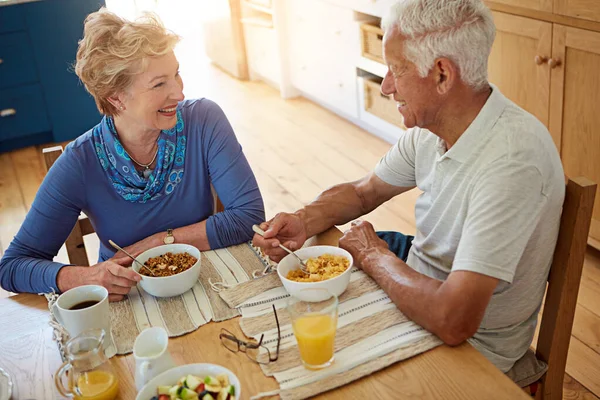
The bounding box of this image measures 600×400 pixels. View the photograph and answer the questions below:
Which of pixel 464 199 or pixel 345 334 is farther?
pixel 464 199

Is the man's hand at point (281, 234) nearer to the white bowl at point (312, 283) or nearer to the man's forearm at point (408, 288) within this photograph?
the white bowl at point (312, 283)

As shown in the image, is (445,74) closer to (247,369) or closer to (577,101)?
A: (247,369)

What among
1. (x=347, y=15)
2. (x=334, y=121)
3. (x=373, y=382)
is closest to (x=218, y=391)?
(x=373, y=382)

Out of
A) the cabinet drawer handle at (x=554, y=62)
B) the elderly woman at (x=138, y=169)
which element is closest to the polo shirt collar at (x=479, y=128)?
the elderly woman at (x=138, y=169)

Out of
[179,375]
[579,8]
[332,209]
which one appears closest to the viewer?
[179,375]

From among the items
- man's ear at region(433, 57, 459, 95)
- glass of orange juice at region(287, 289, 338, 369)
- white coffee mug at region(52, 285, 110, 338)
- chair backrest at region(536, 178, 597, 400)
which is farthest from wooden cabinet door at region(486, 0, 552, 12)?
white coffee mug at region(52, 285, 110, 338)

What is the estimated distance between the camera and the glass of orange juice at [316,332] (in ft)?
3.69

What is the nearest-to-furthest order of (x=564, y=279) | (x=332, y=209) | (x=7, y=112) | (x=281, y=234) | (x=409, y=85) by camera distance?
(x=564, y=279), (x=409, y=85), (x=281, y=234), (x=332, y=209), (x=7, y=112)

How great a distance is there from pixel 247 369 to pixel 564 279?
0.63 meters

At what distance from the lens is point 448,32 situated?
1.35m

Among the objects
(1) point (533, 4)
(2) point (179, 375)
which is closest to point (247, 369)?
(2) point (179, 375)

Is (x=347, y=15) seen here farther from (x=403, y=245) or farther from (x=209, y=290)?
(x=209, y=290)

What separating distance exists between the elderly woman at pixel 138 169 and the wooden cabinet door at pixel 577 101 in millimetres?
1357

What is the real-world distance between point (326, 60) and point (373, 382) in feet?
11.4
